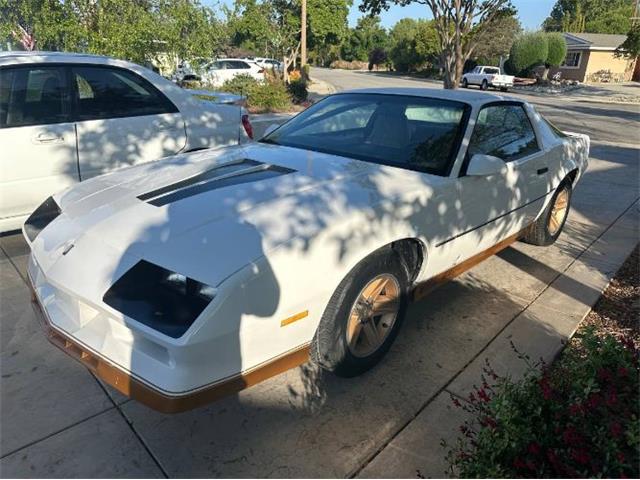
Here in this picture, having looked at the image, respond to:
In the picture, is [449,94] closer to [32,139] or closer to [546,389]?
[546,389]

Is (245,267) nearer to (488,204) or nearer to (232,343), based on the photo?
(232,343)

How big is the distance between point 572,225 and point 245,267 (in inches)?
191

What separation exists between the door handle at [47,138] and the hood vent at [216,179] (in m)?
1.93

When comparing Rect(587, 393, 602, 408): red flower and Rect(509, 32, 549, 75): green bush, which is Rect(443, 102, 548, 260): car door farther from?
Rect(509, 32, 549, 75): green bush

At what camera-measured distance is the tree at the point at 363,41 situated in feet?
242

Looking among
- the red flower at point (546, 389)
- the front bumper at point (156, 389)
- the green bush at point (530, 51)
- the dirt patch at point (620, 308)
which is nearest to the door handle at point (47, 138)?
the front bumper at point (156, 389)

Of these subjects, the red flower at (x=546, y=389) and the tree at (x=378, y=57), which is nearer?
the red flower at (x=546, y=389)

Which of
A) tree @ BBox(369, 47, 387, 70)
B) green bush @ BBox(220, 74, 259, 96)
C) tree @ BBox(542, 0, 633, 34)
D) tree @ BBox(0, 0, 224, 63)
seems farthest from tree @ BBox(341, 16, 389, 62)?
tree @ BBox(0, 0, 224, 63)

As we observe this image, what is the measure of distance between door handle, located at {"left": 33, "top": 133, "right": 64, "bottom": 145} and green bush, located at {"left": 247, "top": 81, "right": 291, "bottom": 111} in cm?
1138

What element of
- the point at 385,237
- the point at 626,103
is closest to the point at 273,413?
the point at 385,237

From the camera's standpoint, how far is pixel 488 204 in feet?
11.1

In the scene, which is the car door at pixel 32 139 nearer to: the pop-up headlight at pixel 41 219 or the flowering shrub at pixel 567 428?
the pop-up headlight at pixel 41 219

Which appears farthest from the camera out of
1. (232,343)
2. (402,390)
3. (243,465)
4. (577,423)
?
(402,390)

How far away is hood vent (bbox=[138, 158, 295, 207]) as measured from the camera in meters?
2.61
